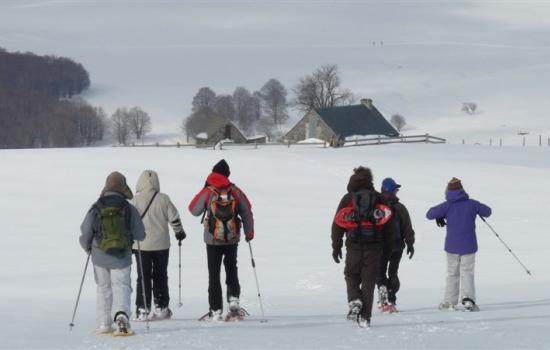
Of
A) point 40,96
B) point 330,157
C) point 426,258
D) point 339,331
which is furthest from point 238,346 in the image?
point 40,96

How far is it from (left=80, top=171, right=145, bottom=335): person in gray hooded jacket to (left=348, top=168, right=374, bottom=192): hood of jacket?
7.35 ft

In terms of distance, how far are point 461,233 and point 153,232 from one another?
3756mm

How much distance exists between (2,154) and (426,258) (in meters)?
32.3

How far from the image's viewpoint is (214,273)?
34.6 feet

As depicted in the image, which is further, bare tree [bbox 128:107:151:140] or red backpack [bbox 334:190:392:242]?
bare tree [bbox 128:107:151:140]

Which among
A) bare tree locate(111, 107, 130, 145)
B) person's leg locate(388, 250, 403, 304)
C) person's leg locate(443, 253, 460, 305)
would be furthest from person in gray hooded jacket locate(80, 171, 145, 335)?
bare tree locate(111, 107, 130, 145)

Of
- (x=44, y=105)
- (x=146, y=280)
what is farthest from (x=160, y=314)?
(x=44, y=105)

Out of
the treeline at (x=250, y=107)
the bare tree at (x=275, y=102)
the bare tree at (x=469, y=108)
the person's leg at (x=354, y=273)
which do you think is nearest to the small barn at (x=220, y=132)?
the treeline at (x=250, y=107)

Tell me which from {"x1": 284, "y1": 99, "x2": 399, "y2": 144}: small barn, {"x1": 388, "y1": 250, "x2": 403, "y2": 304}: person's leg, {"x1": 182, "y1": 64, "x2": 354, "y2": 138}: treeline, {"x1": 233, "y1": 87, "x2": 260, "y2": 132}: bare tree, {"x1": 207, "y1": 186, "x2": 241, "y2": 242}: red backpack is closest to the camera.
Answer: {"x1": 207, "y1": 186, "x2": 241, "y2": 242}: red backpack

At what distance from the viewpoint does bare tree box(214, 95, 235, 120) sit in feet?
505

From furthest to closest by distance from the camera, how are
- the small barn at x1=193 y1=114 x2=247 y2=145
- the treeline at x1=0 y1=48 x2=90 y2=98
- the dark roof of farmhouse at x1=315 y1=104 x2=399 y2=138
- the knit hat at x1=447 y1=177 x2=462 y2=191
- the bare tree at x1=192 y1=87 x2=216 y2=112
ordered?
1. the treeline at x1=0 y1=48 x2=90 y2=98
2. the bare tree at x1=192 y1=87 x2=216 y2=112
3. the small barn at x1=193 y1=114 x2=247 y2=145
4. the dark roof of farmhouse at x1=315 y1=104 x2=399 y2=138
5. the knit hat at x1=447 y1=177 x2=462 y2=191

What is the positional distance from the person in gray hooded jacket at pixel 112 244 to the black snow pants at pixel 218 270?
4.04 ft

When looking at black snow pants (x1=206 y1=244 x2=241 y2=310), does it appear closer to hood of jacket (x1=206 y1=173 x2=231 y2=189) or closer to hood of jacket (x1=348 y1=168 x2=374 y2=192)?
hood of jacket (x1=206 y1=173 x2=231 y2=189)

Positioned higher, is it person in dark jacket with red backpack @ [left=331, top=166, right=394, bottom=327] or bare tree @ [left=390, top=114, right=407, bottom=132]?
bare tree @ [left=390, top=114, right=407, bottom=132]
